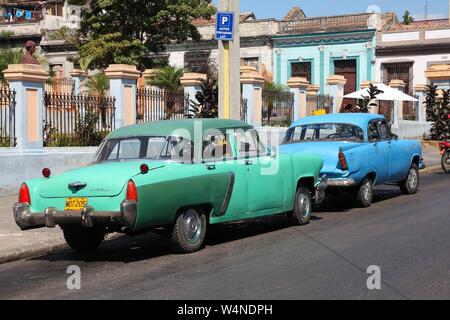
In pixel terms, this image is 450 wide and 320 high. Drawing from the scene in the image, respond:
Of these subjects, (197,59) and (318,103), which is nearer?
(318,103)

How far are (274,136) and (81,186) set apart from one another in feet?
50.5

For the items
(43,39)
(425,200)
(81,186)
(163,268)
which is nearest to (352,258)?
(163,268)

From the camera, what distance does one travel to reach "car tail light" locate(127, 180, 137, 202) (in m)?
8.06

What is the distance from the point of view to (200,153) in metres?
9.30

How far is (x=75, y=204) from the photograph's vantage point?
27.6ft

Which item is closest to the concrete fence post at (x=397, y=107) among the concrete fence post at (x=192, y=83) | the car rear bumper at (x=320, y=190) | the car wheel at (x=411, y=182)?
the concrete fence post at (x=192, y=83)

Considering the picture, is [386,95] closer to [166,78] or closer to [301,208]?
[166,78]

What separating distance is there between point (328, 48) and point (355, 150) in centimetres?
2681

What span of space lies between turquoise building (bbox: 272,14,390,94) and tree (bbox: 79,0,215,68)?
5874 millimetres

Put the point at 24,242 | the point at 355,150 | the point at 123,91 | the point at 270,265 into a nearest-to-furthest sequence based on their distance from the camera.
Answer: the point at 270,265, the point at 24,242, the point at 355,150, the point at 123,91

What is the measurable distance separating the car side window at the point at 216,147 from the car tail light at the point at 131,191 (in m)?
1.50

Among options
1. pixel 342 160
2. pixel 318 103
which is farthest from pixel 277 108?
pixel 342 160

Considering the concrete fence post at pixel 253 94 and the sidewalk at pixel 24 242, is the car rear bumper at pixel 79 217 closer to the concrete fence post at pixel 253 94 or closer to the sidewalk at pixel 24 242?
the sidewalk at pixel 24 242

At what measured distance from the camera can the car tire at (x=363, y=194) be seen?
13.2m
